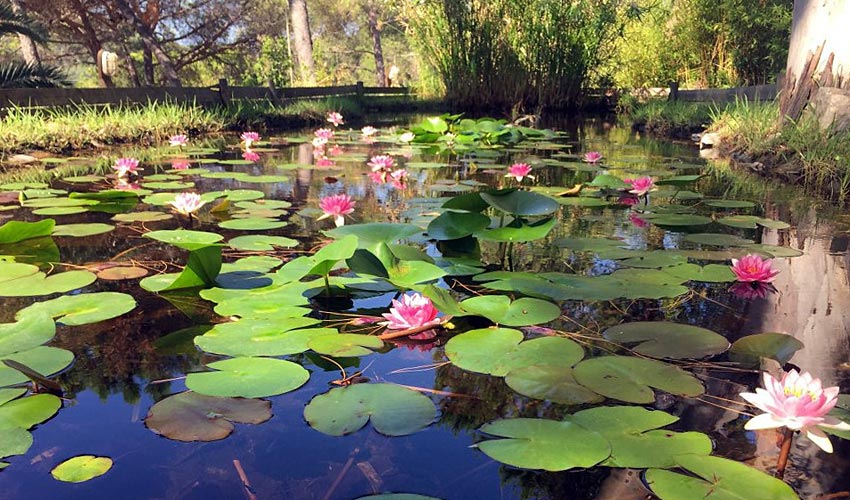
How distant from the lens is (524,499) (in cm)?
71

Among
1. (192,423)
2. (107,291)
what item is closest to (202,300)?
(107,291)

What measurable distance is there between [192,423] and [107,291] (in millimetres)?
755

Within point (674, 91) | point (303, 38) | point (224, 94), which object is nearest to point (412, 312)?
point (224, 94)

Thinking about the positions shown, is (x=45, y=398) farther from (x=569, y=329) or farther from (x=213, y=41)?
(x=213, y=41)

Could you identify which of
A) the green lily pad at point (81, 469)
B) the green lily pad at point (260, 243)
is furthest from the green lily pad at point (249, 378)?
the green lily pad at point (260, 243)

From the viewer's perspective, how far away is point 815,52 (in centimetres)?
354

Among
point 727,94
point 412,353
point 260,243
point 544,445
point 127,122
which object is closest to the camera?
point 544,445

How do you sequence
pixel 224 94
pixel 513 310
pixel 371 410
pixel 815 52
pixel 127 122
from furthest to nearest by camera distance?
pixel 224 94, pixel 127 122, pixel 815 52, pixel 513 310, pixel 371 410

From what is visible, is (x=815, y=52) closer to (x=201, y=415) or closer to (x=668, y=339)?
(x=668, y=339)

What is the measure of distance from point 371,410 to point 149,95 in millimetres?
6730

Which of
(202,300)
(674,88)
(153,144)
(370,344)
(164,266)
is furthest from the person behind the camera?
(674,88)

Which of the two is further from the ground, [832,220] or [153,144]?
[153,144]

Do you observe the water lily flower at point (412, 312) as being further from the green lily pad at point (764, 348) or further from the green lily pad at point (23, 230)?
the green lily pad at point (23, 230)

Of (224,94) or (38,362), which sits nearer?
(38,362)
